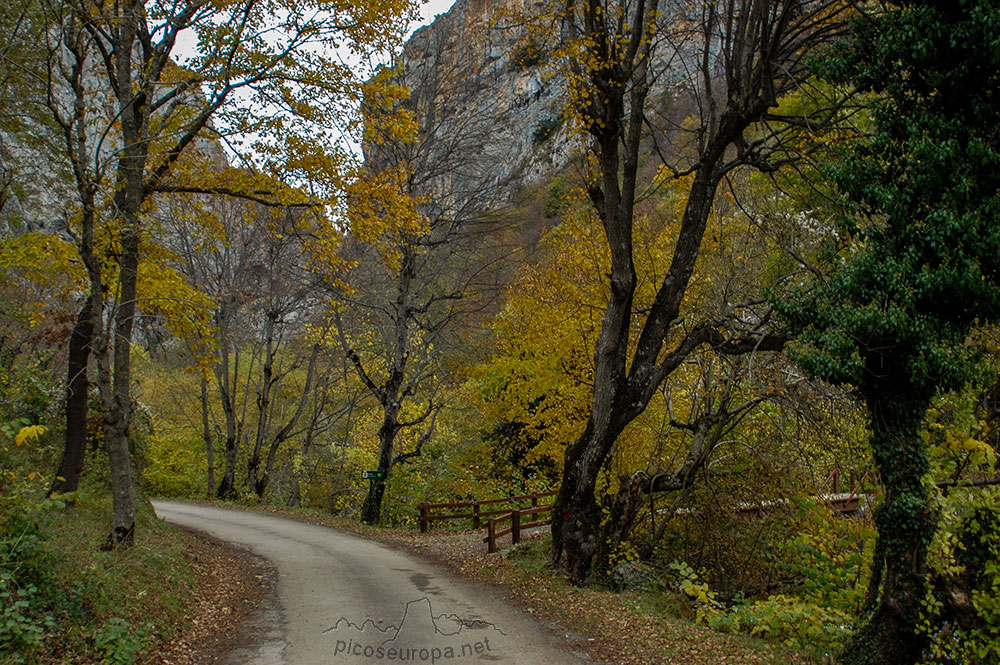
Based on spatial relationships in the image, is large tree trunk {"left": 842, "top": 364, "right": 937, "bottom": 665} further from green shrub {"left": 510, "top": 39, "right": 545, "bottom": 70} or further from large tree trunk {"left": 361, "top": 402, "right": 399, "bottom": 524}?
large tree trunk {"left": 361, "top": 402, "right": 399, "bottom": 524}

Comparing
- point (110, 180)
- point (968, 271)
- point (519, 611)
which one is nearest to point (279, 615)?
point (519, 611)

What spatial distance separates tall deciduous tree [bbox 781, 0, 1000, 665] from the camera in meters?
6.55

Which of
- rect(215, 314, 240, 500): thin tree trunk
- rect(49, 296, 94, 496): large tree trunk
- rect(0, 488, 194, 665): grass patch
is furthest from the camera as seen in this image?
rect(215, 314, 240, 500): thin tree trunk

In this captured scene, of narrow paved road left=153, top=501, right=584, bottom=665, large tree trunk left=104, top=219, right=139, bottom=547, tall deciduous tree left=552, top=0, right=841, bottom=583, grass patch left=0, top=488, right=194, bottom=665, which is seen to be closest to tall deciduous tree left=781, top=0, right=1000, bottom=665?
tall deciduous tree left=552, top=0, right=841, bottom=583

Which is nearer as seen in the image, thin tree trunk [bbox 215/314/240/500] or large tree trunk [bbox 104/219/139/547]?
large tree trunk [bbox 104/219/139/547]

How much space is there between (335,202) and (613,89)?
180 inches

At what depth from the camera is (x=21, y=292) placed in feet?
49.4

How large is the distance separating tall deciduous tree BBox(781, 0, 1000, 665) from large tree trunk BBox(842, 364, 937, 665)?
0.04 ft

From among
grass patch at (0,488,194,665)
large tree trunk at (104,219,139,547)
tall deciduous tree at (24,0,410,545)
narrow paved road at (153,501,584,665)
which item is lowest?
narrow paved road at (153,501,584,665)

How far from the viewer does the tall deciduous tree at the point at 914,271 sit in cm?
655

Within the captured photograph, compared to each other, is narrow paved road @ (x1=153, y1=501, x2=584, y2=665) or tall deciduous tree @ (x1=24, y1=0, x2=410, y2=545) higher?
tall deciduous tree @ (x1=24, y1=0, x2=410, y2=545)

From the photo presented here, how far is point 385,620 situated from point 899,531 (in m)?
5.82

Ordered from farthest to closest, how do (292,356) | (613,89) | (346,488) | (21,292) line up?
(292,356) < (346,488) < (21,292) < (613,89)

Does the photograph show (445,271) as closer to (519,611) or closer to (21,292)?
(21,292)
